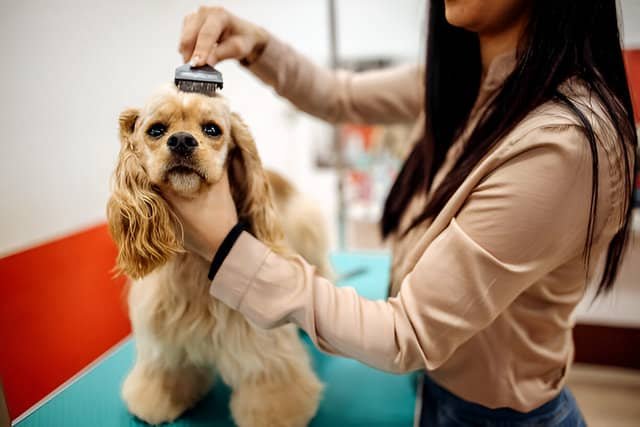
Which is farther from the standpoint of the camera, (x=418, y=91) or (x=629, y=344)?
(x=629, y=344)

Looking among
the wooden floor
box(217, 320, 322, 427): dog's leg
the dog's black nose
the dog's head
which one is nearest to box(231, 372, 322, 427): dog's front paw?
box(217, 320, 322, 427): dog's leg

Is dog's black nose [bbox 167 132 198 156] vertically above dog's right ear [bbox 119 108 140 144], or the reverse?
dog's right ear [bbox 119 108 140 144]

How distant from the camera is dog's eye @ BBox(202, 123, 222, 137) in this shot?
0.61 m

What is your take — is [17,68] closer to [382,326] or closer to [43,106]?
[43,106]

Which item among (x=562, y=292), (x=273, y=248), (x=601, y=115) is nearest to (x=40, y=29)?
(x=273, y=248)

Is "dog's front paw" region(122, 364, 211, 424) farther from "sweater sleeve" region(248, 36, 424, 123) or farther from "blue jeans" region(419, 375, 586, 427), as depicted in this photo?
"sweater sleeve" region(248, 36, 424, 123)

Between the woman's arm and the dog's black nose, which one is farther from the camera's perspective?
the woman's arm

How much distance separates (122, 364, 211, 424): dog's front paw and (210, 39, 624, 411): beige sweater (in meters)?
0.27

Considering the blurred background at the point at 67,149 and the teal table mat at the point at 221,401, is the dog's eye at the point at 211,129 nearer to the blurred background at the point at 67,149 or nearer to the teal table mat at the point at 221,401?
the blurred background at the point at 67,149

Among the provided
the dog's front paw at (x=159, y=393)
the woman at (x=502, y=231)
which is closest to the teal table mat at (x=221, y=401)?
the dog's front paw at (x=159, y=393)

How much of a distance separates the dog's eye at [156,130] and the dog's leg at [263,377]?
0.32 metres

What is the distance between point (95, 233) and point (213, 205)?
275 millimetres

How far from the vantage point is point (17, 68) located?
54cm

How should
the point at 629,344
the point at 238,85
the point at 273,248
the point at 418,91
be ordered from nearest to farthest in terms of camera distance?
1. the point at 273,248
2. the point at 238,85
3. the point at 418,91
4. the point at 629,344
